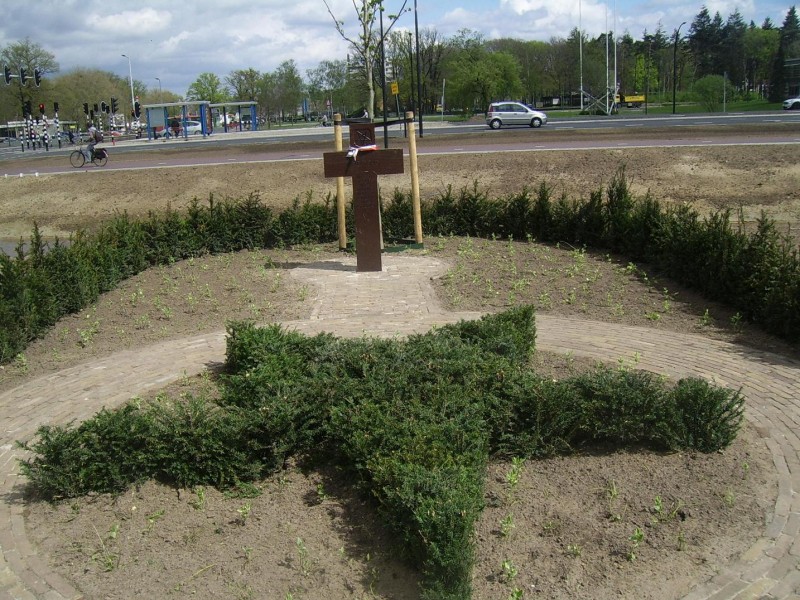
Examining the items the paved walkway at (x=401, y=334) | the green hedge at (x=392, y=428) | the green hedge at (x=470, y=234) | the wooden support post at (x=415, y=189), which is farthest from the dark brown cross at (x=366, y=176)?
the green hedge at (x=392, y=428)

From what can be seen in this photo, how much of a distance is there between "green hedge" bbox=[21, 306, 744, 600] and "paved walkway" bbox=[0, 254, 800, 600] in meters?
0.55

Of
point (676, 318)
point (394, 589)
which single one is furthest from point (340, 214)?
point (394, 589)

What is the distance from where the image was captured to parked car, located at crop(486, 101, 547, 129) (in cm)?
3759

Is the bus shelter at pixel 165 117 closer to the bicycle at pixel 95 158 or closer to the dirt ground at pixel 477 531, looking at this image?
the bicycle at pixel 95 158

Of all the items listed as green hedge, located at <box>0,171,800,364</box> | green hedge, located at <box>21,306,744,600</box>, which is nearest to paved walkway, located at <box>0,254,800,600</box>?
green hedge, located at <box>21,306,744,600</box>

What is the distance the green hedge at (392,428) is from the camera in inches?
176

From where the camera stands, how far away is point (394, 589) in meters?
3.74

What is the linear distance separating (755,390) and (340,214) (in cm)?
717

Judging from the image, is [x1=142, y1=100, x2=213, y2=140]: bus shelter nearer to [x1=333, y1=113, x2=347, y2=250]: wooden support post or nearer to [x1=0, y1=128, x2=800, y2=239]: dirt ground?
[x1=0, y1=128, x2=800, y2=239]: dirt ground

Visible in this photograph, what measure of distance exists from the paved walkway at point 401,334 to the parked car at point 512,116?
28793 mm

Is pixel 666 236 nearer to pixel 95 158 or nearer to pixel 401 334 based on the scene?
pixel 401 334

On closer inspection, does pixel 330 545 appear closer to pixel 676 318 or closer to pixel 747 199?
pixel 676 318

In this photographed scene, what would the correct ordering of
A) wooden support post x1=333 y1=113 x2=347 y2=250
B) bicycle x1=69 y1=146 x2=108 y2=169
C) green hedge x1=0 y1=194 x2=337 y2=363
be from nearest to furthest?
1. green hedge x1=0 y1=194 x2=337 y2=363
2. wooden support post x1=333 y1=113 x2=347 y2=250
3. bicycle x1=69 y1=146 x2=108 y2=169

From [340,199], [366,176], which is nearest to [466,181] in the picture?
[340,199]
